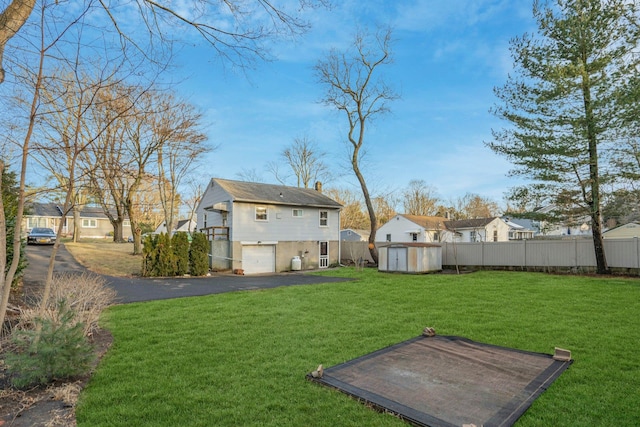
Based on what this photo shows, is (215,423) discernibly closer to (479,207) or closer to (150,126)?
(150,126)

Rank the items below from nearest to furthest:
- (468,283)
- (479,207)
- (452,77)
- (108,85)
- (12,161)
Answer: (108,85), (12,161), (468,283), (452,77), (479,207)

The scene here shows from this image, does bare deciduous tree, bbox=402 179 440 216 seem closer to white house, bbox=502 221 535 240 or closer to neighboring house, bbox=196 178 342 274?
white house, bbox=502 221 535 240

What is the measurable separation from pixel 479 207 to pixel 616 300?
44510mm

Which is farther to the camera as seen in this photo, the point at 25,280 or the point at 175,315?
the point at 25,280

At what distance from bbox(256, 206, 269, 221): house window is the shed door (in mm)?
7372

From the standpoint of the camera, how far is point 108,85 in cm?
343

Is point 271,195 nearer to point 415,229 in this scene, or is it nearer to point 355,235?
point 415,229

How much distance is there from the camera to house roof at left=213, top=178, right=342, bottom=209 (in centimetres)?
2005

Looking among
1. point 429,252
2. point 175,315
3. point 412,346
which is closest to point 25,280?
point 175,315

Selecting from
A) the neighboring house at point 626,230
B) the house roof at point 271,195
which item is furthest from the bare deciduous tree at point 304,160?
the neighboring house at point 626,230

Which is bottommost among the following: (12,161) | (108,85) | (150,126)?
(12,161)

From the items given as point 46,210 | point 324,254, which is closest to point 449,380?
point 324,254

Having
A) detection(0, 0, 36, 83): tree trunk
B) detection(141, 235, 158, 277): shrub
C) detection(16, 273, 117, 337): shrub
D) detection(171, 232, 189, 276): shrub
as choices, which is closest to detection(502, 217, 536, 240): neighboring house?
→ detection(171, 232, 189, 276): shrub

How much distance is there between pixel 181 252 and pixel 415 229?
75.5 feet
